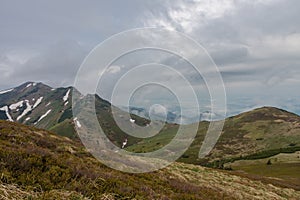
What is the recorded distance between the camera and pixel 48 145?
2330cm

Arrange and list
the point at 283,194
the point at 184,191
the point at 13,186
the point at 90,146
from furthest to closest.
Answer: the point at 283,194 < the point at 90,146 < the point at 184,191 < the point at 13,186

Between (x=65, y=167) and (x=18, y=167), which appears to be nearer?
(x=18, y=167)

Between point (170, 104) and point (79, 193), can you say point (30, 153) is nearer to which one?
point (79, 193)

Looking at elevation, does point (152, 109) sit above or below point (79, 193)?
above

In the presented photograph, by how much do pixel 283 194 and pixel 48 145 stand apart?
27987 mm

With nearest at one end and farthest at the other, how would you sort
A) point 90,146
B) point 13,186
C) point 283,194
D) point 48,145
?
point 13,186
point 48,145
point 90,146
point 283,194

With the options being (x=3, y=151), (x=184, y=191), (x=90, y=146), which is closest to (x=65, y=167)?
(x=3, y=151)

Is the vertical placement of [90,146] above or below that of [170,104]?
below

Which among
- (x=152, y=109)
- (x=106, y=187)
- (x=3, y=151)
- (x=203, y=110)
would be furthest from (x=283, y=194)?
(x=3, y=151)

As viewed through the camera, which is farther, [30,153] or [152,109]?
[152,109]

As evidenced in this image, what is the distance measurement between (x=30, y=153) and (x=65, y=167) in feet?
5.52

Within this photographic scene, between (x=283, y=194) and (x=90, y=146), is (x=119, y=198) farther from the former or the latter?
(x=283, y=194)

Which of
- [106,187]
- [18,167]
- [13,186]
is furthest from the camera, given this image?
[106,187]

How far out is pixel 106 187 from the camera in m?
11.9
